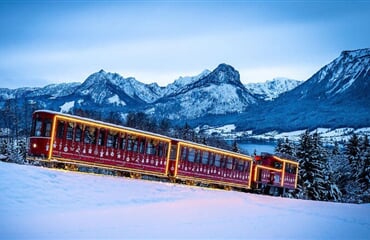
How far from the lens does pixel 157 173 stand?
2878cm

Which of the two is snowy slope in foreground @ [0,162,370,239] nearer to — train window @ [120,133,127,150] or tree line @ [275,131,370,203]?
train window @ [120,133,127,150]

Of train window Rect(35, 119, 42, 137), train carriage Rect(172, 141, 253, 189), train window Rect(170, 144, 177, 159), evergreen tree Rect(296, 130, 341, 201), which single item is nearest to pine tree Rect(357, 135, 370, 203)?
evergreen tree Rect(296, 130, 341, 201)

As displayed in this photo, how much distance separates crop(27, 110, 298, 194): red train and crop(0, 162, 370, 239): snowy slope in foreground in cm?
417

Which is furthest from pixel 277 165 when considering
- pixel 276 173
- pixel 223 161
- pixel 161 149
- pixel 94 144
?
pixel 94 144

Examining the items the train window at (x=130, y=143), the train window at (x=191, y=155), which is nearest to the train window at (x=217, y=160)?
the train window at (x=191, y=155)

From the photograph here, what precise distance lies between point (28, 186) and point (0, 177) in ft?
3.03

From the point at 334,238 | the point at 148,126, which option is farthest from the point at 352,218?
the point at 148,126

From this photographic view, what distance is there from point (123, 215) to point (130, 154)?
12.5 meters

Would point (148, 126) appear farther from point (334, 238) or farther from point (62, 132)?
point (334, 238)

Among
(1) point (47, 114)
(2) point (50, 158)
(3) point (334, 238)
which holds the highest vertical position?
(1) point (47, 114)

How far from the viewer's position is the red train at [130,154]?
22812 millimetres

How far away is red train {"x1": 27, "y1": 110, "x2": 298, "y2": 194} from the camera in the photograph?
74.8 feet

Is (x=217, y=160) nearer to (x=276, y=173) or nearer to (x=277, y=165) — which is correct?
(x=276, y=173)

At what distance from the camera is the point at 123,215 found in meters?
14.1
